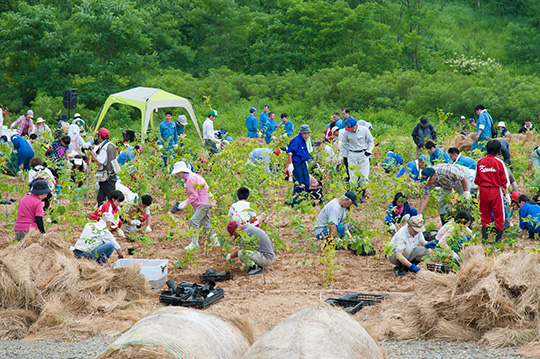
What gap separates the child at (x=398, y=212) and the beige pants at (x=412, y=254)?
0.51 m

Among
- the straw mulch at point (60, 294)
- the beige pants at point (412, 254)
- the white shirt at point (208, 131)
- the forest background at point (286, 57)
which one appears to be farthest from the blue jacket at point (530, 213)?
the forest background at point (286, 57)

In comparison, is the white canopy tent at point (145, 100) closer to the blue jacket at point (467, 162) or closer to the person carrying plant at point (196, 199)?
the person carrying plant at point (196, 199)

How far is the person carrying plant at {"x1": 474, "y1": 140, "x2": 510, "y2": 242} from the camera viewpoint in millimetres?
7453

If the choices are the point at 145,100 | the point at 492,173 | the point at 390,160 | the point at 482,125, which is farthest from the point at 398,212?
the point at 145,100

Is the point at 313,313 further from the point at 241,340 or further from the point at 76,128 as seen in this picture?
the point at 76,128

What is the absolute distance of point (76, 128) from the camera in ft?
40.1

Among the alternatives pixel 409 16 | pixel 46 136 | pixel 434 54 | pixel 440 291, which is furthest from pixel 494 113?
pixel 440 291

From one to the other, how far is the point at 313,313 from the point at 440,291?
96.7 inches

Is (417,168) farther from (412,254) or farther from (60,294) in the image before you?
(60,294)

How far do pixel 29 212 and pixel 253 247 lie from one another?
2719 mm

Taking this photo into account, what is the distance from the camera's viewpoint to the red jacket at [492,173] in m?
7.44

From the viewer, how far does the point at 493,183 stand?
746 cm

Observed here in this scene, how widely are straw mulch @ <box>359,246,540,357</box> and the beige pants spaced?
151cm

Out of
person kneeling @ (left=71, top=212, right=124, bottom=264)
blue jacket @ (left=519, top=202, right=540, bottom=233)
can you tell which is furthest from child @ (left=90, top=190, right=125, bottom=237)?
blue jacket @ (left=519, top=202, right=540, bottom=233)
